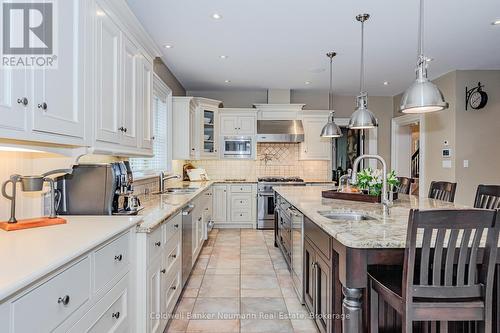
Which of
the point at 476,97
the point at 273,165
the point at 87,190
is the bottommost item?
the point at 87,190

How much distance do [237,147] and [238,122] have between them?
1.63 feet

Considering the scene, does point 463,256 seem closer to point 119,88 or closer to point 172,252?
point 172,252

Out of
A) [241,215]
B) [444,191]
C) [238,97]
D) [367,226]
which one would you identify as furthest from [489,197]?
[238,97]

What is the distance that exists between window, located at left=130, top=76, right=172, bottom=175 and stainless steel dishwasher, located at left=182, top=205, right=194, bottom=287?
1.17m

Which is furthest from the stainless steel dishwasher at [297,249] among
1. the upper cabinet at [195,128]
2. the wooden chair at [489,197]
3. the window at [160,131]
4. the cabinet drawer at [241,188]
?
the cabinet drawer at [241,188]

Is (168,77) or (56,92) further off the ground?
(168,77)

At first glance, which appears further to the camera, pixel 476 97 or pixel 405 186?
pixel 476 97

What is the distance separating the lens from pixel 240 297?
9.44 ft

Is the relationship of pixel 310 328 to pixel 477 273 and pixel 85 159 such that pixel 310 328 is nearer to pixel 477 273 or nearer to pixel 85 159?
pixel 477 273

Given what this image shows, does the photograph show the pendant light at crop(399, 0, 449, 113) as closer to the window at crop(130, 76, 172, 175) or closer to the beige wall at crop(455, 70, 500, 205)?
the window at crop(130, 76, 172, 175)

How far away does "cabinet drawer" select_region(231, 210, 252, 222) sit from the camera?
593 centimetres

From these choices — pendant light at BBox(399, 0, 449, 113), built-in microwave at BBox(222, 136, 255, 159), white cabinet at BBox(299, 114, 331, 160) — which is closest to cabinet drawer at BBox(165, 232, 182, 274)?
pendant light at BBox(399, 0, 449, 113)

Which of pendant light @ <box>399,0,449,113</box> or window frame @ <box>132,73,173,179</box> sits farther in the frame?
window frame @ <box>132,73,173,179</box>

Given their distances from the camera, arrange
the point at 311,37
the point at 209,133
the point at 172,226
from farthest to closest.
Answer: the point at 209,133, the point at 311,37, the point at 172,226
